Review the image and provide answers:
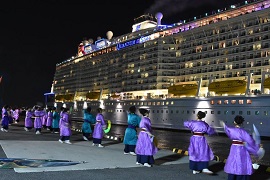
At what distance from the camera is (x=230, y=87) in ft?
91.2

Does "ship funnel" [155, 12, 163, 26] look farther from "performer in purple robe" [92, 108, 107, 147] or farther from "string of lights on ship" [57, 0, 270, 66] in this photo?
"performer in purple robe" [92, 108, 107, 147]

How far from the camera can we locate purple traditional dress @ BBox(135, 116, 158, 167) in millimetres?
8125

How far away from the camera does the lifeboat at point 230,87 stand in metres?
27.2

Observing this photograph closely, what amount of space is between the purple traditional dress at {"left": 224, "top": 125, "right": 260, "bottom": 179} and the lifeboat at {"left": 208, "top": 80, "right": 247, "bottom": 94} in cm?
2186

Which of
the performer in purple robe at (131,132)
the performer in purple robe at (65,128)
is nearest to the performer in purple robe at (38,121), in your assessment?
A: the performer in purple robe at (65,128)

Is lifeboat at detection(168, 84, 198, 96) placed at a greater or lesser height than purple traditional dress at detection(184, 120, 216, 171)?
greater

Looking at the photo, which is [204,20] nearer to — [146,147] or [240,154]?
[146,147]

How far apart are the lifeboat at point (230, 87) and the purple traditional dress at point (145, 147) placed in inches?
809

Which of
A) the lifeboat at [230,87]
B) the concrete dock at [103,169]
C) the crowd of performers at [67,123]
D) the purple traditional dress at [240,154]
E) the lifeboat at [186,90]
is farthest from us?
the lifeboat at [186,90]

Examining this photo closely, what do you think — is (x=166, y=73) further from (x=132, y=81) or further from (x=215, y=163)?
(x=215, y=163)

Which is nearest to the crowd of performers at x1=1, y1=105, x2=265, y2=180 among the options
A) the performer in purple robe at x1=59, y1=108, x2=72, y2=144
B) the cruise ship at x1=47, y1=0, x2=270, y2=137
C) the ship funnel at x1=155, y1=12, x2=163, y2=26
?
the performer in purple robe at x1=59, y1=108, x2=72, y2=144

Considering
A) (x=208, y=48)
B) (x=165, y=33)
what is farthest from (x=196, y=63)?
(x=165, y=33)

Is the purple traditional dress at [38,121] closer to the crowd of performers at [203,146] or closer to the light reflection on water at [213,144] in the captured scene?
the light reflection on water at [213,144]

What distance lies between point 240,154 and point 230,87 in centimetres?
2245
